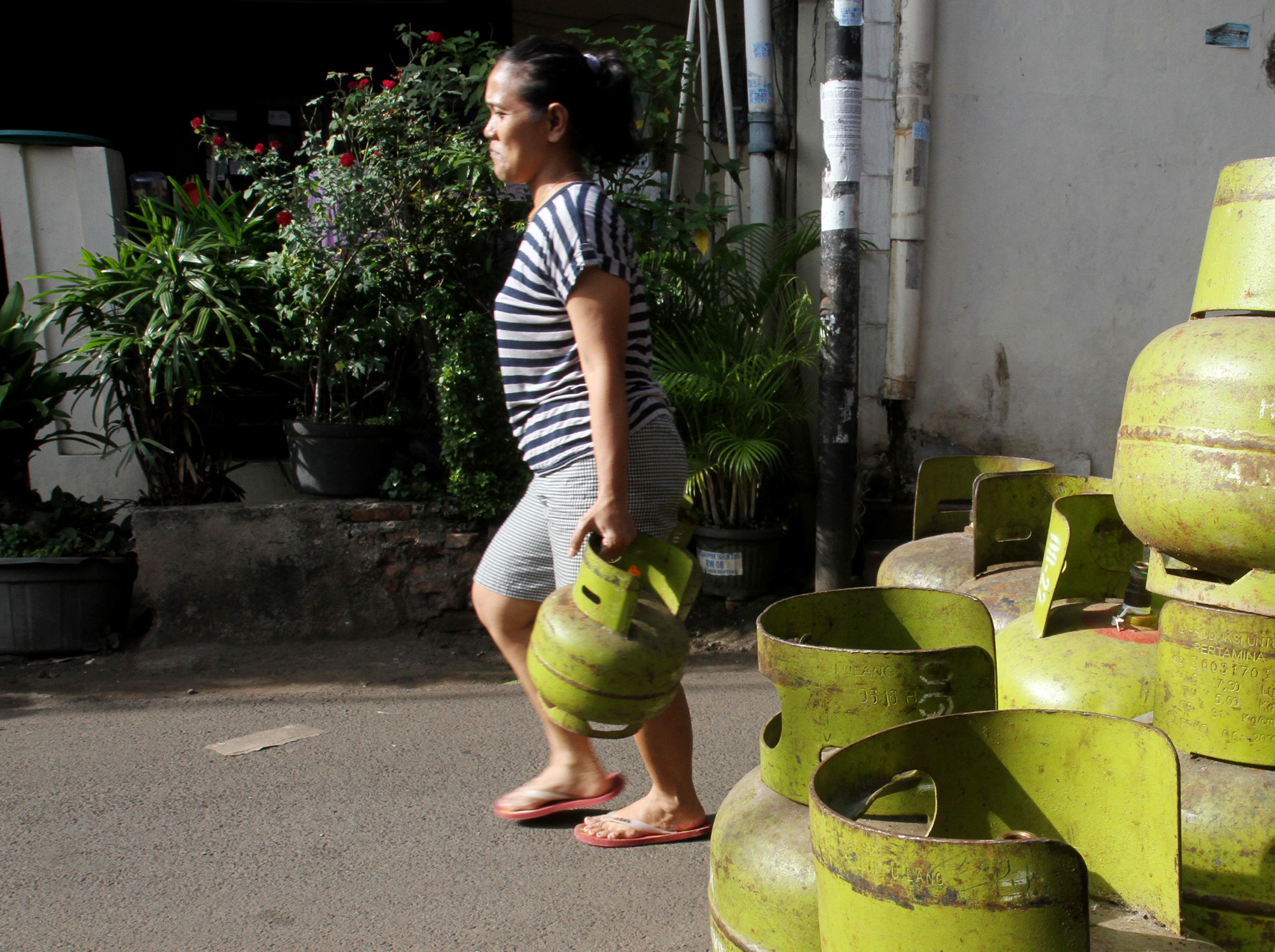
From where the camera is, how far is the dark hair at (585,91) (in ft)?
7.86

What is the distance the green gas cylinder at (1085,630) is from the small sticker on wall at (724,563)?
238 centimetres

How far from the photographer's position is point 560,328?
2.39 metres

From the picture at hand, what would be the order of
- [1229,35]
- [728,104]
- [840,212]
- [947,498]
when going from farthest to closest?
[728,104] < [1229,35] < [840,212] < [947,498]

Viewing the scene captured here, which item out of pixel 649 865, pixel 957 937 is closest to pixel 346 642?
pixel 649 865

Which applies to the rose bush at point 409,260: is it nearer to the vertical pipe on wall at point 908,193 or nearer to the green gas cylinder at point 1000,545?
the vertical pipe on wall at point 908,193

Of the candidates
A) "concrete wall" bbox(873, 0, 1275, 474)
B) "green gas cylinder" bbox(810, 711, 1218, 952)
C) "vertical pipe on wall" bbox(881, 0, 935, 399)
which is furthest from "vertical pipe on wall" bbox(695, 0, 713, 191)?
"green gas cylinder" bbox(810, 711, 1218, 952)

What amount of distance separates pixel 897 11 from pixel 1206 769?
13.4ft

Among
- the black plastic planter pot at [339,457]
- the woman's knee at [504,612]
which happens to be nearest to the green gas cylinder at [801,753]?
the woman's knee at [504,612]

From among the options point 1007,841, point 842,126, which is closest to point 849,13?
point 842,126

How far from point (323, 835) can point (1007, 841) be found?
7.04 ft

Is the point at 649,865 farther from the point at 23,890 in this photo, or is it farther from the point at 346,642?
the point at 346,642

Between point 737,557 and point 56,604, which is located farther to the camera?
point 737,557

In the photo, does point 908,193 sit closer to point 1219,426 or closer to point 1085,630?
point 1085,630

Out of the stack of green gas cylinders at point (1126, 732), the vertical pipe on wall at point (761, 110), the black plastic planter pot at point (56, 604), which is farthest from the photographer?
the vertical pipe on wall at point (761, 110)
